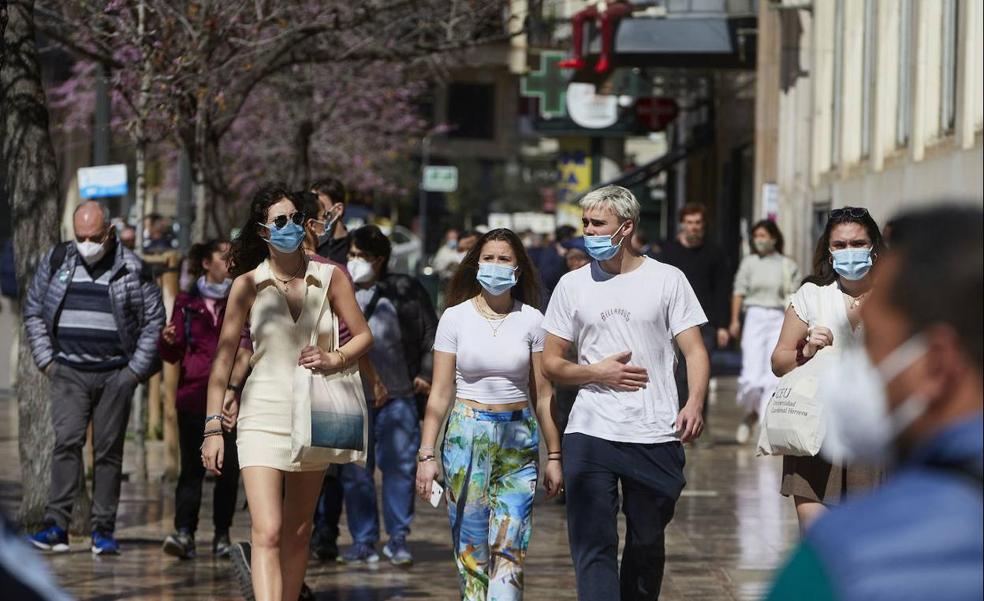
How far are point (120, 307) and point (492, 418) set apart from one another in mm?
3435

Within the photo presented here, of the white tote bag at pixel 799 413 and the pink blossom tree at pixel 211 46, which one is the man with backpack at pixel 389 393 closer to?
the pink blossom tree at pixel 211 46

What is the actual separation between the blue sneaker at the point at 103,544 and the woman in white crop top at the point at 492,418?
3206 mm

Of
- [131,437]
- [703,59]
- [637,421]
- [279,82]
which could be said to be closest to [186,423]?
[637,421]

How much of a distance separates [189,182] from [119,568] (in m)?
8.66

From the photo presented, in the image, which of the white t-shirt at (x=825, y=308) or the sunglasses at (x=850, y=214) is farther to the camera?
the sunglasses at (x=850, y=214)

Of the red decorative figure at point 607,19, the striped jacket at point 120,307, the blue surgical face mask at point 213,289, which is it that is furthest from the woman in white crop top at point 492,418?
the red decorative figure at point 607,19

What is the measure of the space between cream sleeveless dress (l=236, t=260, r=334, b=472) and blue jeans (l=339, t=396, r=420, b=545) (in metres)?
2.58

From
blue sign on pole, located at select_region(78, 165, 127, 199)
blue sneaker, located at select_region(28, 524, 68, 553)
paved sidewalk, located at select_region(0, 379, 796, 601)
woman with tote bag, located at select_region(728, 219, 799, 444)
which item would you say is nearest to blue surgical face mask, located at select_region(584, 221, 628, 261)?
paved sidewalk, located at select_region(0, 379, 796, 601)

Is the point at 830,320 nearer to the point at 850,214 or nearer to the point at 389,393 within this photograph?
the point at 850,214

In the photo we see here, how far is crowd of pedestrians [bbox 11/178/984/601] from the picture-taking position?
2.08 m

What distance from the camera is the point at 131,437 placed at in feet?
54.6

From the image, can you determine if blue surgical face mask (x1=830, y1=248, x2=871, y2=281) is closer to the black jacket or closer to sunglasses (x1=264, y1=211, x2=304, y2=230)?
sunglasses (x1=264, y1=211, x2=304, y2=230)

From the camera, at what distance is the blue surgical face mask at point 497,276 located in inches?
299

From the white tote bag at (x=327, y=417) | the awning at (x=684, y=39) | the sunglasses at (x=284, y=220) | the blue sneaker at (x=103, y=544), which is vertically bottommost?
the blue sneaker at (x=103, y=544)
